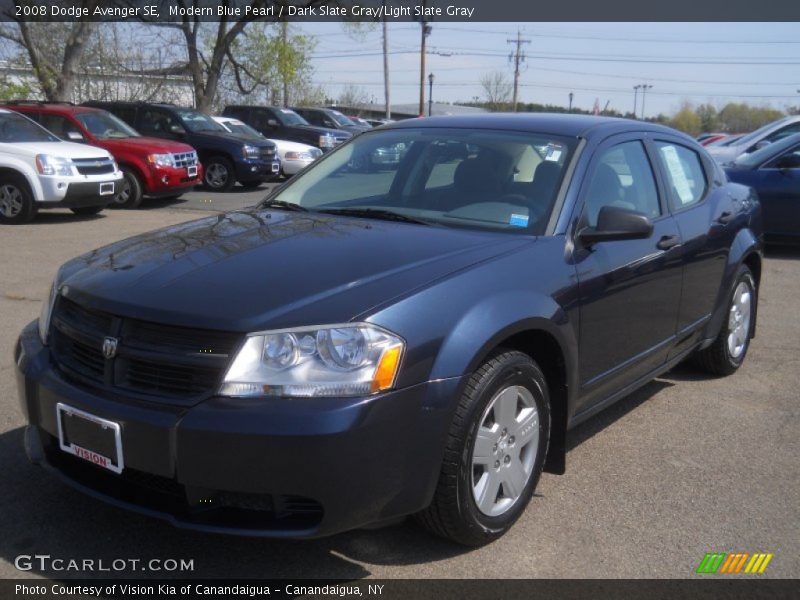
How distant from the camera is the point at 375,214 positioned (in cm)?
395

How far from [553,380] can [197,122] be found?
15.4 meters

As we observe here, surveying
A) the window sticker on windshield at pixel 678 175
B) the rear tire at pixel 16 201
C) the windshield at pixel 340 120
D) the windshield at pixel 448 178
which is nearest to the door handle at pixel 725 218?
the window sticker on windshield at pixel 678 175

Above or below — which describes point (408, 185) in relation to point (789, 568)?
above

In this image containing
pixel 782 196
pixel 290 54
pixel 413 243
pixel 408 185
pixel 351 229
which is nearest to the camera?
pixel 413 243

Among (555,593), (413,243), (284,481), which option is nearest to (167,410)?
(284,481)

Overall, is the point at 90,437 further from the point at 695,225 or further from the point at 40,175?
the point at 40,175

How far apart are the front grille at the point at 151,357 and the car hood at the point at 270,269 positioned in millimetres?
43

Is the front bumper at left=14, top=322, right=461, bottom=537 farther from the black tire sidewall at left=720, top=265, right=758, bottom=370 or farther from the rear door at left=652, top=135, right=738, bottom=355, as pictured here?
the black tire sidewall at left=720, top=265, right=758, bottom=370

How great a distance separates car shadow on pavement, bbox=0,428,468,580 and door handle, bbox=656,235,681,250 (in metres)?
1.94

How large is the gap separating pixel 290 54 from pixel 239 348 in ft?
107

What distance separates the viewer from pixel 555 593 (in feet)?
9.75

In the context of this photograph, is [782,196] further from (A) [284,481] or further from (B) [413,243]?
(A) [284,481]

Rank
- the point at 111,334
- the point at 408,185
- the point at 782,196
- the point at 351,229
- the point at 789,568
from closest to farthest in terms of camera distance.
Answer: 1. the point at 111,334
2. the point at 789,568
3. the point at 351,229
4. the point at 408,185
5. the point at 782,196

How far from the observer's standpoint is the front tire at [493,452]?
2.97m
